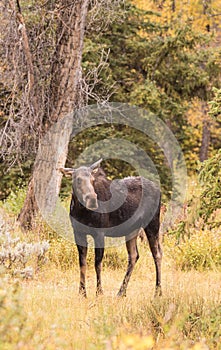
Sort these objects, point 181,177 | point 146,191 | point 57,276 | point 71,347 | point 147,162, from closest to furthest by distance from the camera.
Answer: point 71,347
point 146,191
point 57,276
point 147,162
point 181,177

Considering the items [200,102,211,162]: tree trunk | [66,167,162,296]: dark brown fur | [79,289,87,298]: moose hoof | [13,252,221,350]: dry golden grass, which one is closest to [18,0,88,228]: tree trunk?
[13,252,221,350]: dry golden grass

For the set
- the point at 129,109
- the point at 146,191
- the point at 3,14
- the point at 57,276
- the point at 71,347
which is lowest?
the point at 57,276

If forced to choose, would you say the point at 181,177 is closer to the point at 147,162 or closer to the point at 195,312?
the point at 147,162

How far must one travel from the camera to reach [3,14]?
11.8 metres

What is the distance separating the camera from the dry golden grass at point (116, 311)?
15.3ft

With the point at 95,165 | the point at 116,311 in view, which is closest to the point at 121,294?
the point at 116,311

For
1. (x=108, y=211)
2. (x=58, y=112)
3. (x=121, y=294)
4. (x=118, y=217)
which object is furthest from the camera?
(x=58, y=112)

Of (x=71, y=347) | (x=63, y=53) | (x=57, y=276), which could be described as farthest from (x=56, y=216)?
(x=71, y=347)

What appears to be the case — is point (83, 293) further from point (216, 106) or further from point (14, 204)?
point (14, 204)

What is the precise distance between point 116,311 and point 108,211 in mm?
1838

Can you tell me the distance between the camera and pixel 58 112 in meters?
11.7

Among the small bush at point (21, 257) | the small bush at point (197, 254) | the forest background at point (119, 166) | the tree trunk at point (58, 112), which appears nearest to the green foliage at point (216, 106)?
the forest background at point (119, 166)

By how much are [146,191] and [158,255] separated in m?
0.89

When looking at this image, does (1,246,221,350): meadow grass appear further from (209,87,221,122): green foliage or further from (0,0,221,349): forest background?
(209,87,221,122): green foliage
